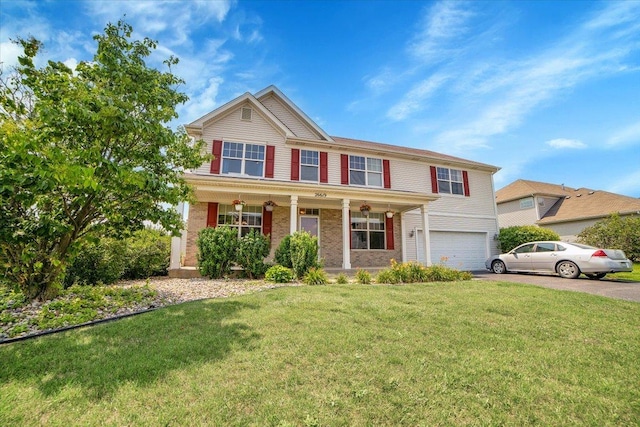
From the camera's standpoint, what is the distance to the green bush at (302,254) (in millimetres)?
8477

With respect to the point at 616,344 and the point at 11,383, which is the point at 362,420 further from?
the point at 616,344

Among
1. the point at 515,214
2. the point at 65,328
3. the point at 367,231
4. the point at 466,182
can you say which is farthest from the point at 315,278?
the point at 515,214

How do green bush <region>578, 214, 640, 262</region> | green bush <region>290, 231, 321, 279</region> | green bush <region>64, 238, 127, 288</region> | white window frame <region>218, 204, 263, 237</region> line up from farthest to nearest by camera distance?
green bush <region>578, 214, 640, 262</region>
white window frame <region>218, 204, 263, 237</region>
green bush <region>290, 231, 321, 279</region>
green bush <region>64, 238, 127, 288</region>

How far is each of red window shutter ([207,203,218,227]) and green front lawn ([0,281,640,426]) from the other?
21.3 feet

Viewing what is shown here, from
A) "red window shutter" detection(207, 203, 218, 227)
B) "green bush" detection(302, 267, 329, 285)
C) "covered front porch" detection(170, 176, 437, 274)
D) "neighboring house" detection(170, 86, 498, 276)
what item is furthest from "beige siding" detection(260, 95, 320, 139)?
"green bush" detection(302, 267, 329, 285)

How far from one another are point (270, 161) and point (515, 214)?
2226cm

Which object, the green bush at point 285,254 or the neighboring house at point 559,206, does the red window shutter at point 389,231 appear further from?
the neighboring house at point 559,206

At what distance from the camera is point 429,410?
2.15 m

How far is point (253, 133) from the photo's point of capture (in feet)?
40.3

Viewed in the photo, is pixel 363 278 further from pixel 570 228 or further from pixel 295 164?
pixel 570 228

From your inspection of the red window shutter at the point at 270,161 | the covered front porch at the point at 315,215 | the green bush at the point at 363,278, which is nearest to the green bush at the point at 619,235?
the covered front porch at the point at 315,215

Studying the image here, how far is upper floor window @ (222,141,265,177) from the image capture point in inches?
461

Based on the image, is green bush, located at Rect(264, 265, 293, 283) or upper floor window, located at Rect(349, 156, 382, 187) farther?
upper floor window, located at Rect(349, 156, 382, 187)

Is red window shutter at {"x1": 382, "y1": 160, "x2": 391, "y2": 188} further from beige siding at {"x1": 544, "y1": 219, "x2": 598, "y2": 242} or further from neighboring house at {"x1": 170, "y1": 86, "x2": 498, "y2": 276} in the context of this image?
beige siding at {"x1": 544, "y1": 219, "x2": 598, "y2": 242}
